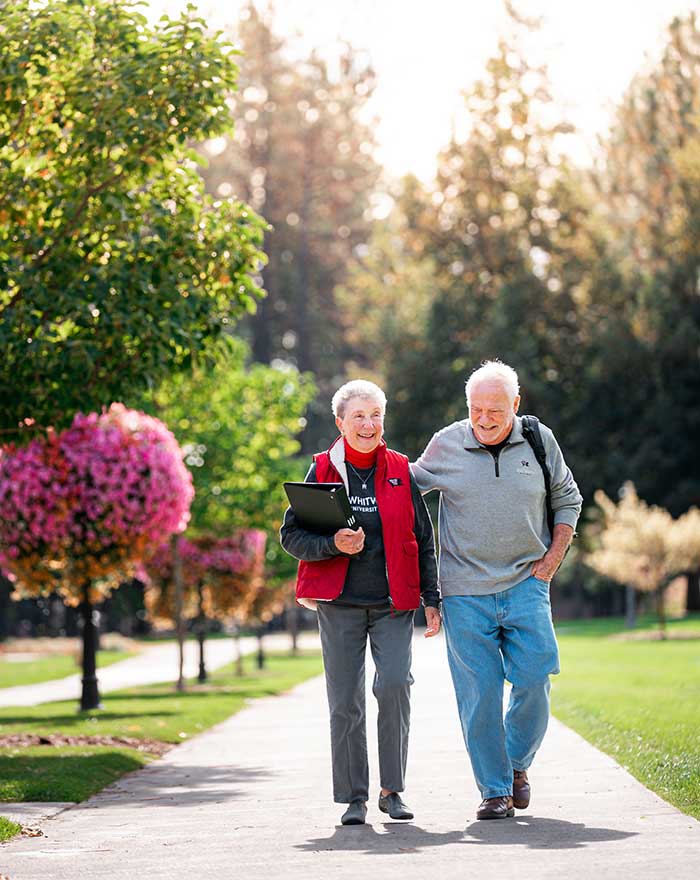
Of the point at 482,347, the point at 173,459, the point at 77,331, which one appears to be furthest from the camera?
the point at 482,347

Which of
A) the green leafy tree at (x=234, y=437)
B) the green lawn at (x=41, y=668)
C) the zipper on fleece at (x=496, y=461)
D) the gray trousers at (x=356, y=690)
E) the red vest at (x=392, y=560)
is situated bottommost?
the green lawn at (x=41, y=668)

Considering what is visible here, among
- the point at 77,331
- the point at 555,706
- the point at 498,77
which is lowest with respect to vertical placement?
the point at 555,706

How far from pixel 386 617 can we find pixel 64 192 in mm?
7627

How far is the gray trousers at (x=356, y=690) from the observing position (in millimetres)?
8797

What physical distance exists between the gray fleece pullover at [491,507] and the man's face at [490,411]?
0.08 metres

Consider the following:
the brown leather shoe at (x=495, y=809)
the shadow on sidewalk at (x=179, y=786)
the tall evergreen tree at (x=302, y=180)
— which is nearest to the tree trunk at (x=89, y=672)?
the shadow on sidewalk at (x=179, y=786)

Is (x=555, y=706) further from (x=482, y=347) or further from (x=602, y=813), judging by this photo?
(x=482, y=347)

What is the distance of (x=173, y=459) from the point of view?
19.7 meters

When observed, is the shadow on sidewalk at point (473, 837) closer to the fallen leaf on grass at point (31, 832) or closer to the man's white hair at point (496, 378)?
the fallen leaf on grass at point (31, 832)

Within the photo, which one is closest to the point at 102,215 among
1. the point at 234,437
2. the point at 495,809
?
the point at 495,809

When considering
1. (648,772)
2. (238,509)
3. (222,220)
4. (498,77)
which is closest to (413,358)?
(498,77)

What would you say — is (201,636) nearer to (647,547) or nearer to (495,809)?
(647,547)

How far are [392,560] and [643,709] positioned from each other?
30.0 ft

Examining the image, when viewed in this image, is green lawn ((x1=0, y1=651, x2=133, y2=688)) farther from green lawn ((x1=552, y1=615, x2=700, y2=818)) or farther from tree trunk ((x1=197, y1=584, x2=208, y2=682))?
green lawn ((x1=552, y1=615, x2=700, y2=818))
